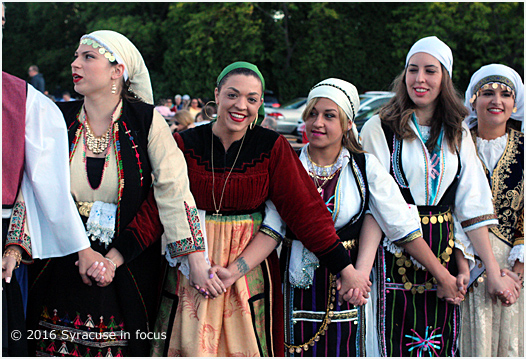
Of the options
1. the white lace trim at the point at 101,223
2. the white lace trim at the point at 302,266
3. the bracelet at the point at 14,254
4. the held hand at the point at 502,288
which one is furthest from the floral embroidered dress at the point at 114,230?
the held hand at the point at 502,288

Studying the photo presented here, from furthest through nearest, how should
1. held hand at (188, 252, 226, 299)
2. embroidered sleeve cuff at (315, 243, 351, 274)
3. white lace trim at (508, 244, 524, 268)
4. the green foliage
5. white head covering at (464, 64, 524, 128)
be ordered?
the green foliage
white head covering at (464, 64, 524, 128)
white lace trim at (508, 244, 524, 268)
embroidered sleeve cuff at (315, 243, 351, 274)
held hand at (188, 252, 226, 299)

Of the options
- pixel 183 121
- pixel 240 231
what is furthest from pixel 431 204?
pixel 183 121

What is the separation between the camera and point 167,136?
8.47 feet

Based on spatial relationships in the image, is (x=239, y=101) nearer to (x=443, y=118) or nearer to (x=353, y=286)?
(x=353, y=286)

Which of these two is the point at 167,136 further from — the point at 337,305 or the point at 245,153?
the point at 337,305

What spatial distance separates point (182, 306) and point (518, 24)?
18.2 metres

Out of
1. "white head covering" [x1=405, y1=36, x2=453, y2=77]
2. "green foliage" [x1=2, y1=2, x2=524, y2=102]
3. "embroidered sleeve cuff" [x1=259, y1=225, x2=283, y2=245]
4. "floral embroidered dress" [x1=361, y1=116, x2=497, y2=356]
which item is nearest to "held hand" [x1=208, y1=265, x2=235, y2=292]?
"embroidered sleeve cuff" [x1=259, y1=225, x2=283, y2=245]

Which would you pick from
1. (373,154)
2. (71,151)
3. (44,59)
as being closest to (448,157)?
(373,154)

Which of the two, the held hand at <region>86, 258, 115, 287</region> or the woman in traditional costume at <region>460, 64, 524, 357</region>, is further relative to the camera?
the woman in traditional costume at <region>460, 64, 524, 357</region>

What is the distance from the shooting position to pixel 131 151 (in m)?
2.51

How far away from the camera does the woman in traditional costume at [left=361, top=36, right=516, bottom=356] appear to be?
2.92 metres

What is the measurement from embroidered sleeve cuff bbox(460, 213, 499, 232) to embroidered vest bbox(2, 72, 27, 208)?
2351mm

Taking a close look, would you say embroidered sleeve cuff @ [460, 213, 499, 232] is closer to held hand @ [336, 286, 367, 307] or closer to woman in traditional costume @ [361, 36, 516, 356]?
woman in traditional costume @ [361, 36, 516, 356]

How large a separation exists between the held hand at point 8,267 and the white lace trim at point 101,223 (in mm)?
352
